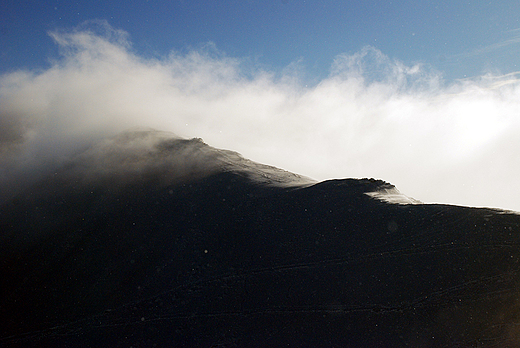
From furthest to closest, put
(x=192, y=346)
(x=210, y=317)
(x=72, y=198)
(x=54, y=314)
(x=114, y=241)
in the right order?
(x=72, y=198) < (x=114, y=241) < (x=54, y=314) < (x=210, y=317) < (x=192, y=346)

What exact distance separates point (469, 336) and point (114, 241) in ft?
33.9

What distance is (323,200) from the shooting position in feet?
36.8

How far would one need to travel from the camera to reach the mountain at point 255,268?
7113mm

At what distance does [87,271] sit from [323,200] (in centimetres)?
801

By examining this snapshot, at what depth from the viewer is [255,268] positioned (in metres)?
9.24

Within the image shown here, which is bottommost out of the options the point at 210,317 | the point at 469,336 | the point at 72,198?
the point at 210,317

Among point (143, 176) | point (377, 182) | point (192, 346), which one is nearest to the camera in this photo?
point (192, 346)

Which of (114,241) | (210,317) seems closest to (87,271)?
(114,241)

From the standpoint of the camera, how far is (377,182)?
12.2 metres

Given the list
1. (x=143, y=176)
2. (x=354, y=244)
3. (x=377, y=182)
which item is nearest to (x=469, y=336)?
(x=354, y=244)

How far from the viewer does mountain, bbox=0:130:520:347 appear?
23.3 ft

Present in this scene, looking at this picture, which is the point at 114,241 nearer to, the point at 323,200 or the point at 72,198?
the point at 72,198

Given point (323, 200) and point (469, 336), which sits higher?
point (323, 200)

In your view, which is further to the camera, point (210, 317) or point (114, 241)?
point (114, 241)
